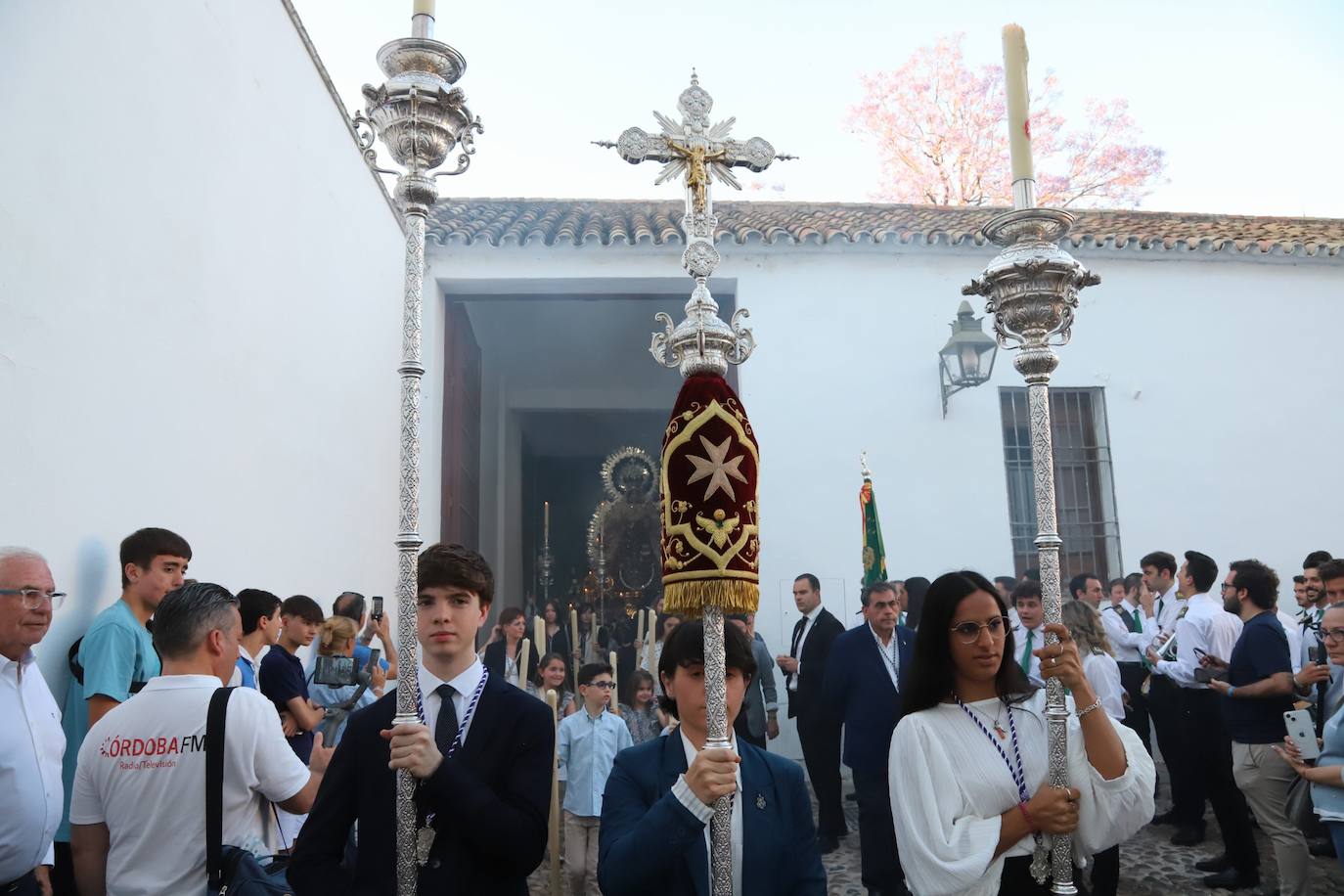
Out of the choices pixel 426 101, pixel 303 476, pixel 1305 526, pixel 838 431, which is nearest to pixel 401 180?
pixel 426 101

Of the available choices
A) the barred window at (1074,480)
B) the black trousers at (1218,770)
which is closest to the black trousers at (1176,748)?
the black trousers at (1218,770)

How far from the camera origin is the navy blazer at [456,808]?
95.5 inches

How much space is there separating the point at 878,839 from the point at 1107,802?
2862mm

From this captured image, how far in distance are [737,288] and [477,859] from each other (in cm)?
883

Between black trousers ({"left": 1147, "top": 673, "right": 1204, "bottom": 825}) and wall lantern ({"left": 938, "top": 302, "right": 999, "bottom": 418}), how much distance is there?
3.33 m

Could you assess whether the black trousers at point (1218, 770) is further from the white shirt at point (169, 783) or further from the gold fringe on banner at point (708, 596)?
the white shirt at point (169, 783)

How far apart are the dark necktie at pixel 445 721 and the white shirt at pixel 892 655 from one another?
3.67 meters

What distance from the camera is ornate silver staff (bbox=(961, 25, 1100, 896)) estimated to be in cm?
315

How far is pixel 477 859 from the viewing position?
8.22ft

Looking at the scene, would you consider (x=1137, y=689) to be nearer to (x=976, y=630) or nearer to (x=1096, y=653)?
(x=1096, y=653)

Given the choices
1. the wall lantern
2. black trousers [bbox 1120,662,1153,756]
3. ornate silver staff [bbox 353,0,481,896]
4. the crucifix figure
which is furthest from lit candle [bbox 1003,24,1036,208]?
the wall lantern

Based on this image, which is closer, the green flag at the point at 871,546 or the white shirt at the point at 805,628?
the green flag at the point at 871,546

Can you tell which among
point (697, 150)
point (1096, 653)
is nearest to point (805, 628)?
point (1096, 653)

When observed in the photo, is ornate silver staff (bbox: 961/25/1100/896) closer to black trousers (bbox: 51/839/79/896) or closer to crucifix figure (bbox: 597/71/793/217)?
crucifix figure (bbox: 597/71/793/217)
